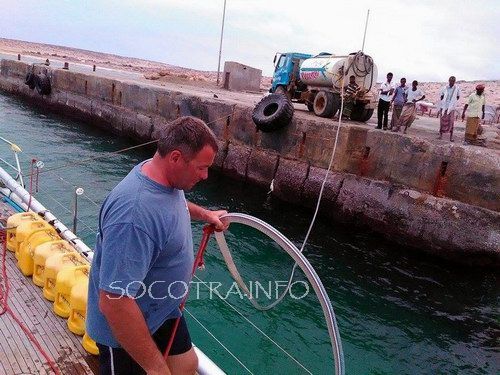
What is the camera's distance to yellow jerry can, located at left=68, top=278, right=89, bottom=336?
12.1 feet

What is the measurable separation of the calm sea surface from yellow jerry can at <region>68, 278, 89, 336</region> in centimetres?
100

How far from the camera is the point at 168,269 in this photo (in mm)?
2047

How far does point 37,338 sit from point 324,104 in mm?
12808

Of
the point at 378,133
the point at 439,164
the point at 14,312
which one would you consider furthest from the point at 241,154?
the point at 14,312

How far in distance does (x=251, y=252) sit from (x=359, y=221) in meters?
3.80

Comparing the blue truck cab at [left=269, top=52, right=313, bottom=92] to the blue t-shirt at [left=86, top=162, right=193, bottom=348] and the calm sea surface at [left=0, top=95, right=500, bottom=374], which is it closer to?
the calm sea surface at [left=0, top=95, right=500, bottom=374]

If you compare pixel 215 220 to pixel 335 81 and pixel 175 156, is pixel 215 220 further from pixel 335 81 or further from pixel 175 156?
pixel 335 81

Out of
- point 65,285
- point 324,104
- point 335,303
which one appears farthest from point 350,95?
point 65,285

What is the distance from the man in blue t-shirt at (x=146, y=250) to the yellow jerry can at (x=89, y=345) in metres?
1.40

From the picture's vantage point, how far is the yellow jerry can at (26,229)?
482 cm

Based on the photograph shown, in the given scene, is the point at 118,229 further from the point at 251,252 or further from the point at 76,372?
the point at 251,252

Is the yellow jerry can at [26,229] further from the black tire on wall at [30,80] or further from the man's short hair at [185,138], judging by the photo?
the black tire on wall at [30,80]

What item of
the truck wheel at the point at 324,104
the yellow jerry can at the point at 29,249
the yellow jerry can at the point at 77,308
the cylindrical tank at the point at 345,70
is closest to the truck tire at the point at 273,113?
the truck wheel at the point at 324,104

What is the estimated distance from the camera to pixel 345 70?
14297mm
